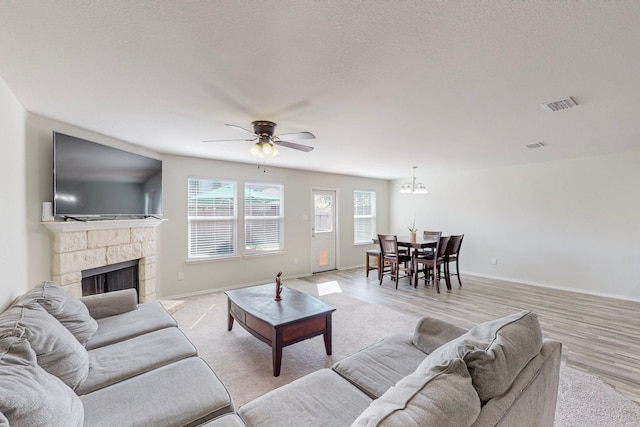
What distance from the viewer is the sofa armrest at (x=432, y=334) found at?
1.79 metres

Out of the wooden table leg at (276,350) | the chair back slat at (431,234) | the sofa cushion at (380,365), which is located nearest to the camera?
the sofa cushion at (380,365)

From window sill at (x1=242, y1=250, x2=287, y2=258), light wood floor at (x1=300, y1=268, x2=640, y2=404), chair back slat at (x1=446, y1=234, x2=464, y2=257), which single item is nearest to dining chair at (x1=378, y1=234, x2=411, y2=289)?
light wood floor at (x1=300, y1=268, x2=640, y2=404)

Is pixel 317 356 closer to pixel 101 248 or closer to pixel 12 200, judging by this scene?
pixel 101 248

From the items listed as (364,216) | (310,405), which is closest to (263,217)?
(364,216)

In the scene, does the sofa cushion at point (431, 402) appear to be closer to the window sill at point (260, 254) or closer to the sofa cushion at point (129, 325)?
the sofa cushion at point (129, 325)

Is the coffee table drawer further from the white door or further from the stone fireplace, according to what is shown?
the white door

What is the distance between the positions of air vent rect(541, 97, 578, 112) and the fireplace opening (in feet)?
16.2

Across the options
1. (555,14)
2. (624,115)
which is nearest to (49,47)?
(555,14)

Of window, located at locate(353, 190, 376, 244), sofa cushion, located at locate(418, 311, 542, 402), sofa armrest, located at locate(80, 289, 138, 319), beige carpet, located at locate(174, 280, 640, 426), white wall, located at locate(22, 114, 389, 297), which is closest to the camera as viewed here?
sofa cushion, located at locate(418, 311, 542, 402)

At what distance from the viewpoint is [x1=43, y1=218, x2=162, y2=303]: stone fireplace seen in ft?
9.12

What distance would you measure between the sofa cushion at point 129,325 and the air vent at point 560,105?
12.3ft

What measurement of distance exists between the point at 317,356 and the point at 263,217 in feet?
10.8

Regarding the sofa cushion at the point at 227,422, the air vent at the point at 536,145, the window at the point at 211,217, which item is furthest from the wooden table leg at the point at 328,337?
the air vent at the point at 536,145

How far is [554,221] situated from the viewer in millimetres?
5125
